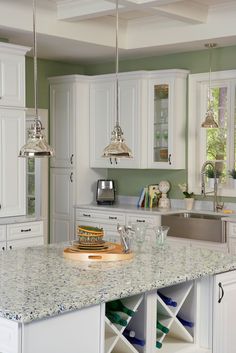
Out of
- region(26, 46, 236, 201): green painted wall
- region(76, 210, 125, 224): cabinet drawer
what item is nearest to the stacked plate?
region(76, 210, 125, 224): cabinet drawer

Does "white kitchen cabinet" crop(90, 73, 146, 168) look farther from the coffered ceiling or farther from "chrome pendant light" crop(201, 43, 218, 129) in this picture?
"chrome pendant light" crop(201, 43, 218, 129)

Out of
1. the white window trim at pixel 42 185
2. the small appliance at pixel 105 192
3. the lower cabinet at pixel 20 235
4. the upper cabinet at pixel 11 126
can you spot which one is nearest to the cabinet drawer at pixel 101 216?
the small appliance at pixel 105 192

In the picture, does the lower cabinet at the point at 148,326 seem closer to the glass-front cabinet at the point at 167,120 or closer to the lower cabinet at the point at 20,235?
the lower cabinet at the point at 20,235

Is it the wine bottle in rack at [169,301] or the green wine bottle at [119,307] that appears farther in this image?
the wine bottle in rack at [169,301]

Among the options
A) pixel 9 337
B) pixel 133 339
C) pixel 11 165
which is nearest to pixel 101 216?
pixel 11 165

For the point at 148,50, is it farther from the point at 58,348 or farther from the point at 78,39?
the point at 58,348

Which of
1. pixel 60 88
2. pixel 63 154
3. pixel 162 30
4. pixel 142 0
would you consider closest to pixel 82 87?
pixel 60 88

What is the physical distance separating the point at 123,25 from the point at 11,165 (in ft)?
6.55

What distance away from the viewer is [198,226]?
598 cm

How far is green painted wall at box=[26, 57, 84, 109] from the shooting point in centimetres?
691

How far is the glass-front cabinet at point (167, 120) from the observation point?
254 inches

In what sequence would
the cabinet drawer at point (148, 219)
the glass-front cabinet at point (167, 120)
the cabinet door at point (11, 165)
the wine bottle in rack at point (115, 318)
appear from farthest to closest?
the glass-front cabinet at point (167, 120) < the cabinet drawer at point (148, 219) < the cabinet door at point (11, 165) < the wine bottle in rack at point (115, 318)

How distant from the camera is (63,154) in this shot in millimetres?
7117

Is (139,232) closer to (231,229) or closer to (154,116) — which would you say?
(231,229)
